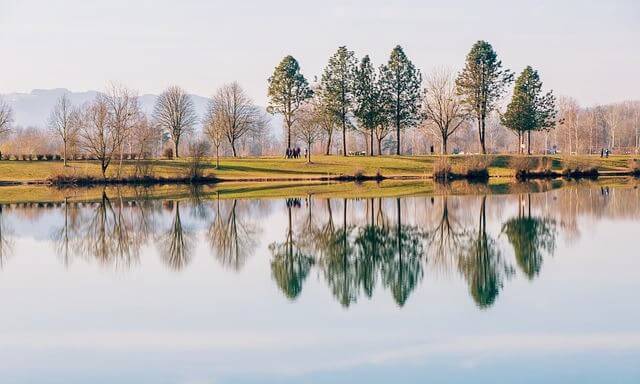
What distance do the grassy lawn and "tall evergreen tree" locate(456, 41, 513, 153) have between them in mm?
7080

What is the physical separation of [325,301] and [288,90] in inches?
2593

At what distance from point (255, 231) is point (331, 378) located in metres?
18.7

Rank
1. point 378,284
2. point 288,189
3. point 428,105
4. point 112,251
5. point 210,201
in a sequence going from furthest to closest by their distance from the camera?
point 428,105, point 288,189, point 210,201, point 112,251, point 378,284

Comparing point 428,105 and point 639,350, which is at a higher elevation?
point 428,105

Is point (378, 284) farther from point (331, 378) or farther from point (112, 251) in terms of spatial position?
point (112, 251)

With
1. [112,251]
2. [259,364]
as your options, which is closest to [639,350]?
[259,364]

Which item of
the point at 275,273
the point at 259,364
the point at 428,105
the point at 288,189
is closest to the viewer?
the point at 259,364

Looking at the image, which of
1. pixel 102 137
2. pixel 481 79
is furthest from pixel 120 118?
pixel 481 79

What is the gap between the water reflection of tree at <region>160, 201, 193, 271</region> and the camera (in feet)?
74.3

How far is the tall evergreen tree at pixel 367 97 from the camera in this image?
78.0 m

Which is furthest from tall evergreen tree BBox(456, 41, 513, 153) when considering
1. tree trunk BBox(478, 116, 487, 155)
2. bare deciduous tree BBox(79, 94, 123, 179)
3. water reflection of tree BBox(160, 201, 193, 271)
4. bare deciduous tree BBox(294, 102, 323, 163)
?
water reflection of tree BBox(160, 201, 193, 271)

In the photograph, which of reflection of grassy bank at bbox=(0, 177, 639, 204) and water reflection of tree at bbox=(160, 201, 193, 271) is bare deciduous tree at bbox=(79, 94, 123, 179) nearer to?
reflection of grassy bank at bbox=(0, 177, 639, 204)

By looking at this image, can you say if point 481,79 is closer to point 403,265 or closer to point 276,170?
point 276,170

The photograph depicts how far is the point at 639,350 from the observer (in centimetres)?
1268
